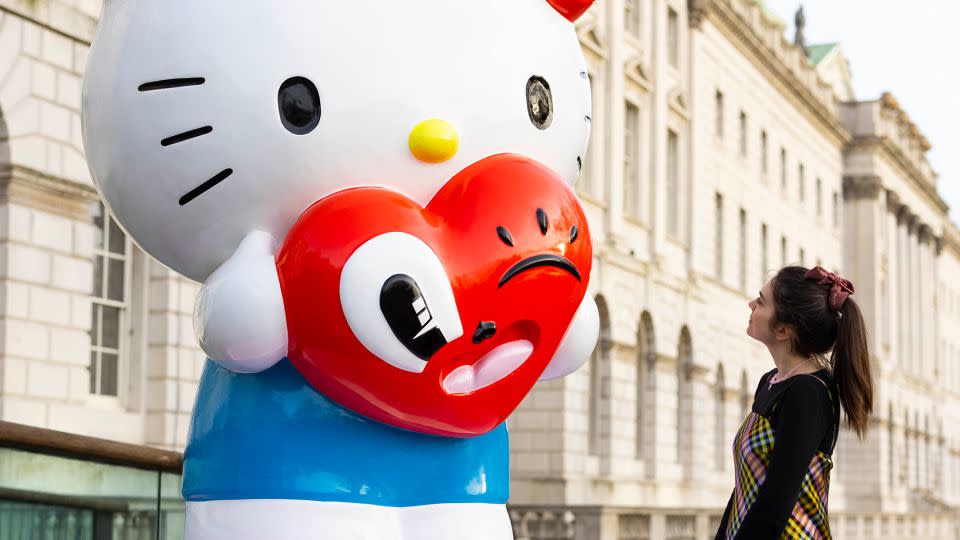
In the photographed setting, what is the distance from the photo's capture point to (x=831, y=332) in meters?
4.91

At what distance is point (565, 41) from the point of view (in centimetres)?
523

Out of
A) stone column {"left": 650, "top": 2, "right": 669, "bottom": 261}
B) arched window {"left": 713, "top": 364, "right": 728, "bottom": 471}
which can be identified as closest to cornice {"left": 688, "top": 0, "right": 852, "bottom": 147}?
stone column {"left": 650, "top": 2, "right": 669, "bottom": 261}

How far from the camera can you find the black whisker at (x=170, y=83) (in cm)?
468

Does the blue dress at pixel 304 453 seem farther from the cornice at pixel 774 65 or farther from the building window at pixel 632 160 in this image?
the cornice at pixel 774 65

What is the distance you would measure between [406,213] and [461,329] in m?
0.38

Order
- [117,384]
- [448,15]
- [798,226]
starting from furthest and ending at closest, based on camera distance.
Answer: [798,226] → [117,384] → [448,15]

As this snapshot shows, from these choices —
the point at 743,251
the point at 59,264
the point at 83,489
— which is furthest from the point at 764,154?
the point at 83,489

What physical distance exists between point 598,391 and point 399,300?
24.3 metres

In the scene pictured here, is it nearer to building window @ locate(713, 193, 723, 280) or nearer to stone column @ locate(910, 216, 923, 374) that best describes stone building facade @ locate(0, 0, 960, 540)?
building window @ locate(713, 193, 723, 280)

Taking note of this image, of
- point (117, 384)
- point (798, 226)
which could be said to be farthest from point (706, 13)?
point (117, 384)

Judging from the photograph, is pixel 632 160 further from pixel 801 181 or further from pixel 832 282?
pixel 832 282

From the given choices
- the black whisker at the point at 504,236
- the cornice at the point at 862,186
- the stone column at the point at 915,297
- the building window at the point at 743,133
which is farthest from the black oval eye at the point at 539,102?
the stone column at the point at 915,297

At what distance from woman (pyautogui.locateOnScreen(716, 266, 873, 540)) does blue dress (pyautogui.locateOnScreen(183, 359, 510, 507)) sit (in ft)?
2.90

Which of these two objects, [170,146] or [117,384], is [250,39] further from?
[117,384]
